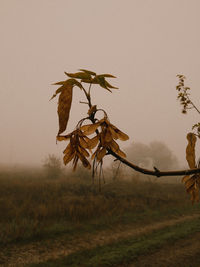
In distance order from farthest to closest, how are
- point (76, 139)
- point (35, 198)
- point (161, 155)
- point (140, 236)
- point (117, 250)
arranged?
point (161, 155) → point (35, 198) → point (140, 236) → point (117, 250) → point (76, 139)

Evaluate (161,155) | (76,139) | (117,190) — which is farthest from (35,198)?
(161,155)

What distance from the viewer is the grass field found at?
568 cm

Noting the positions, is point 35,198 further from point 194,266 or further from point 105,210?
point 194,266

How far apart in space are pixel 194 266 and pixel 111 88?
20.4 ft

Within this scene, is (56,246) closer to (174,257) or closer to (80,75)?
(174,257)

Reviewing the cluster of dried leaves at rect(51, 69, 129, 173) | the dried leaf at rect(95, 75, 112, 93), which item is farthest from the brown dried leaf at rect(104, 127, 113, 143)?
the dried leaf at rect(95, 75, 112, 93)

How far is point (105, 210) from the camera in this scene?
30.6 feet

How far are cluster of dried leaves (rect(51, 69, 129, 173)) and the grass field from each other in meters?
5.56

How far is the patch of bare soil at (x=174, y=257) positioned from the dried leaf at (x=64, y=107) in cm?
590

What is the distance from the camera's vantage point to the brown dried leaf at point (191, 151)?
55cm

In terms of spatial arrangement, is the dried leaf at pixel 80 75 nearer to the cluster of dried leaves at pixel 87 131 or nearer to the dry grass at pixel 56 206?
the cluster of dried leaves at pixel 87 131

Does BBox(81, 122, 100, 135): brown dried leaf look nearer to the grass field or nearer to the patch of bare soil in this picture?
the grass field

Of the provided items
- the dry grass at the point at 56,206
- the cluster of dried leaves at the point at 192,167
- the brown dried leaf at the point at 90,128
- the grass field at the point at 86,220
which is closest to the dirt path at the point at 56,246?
the grass field at the point at 86,220

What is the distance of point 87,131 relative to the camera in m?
0.41
